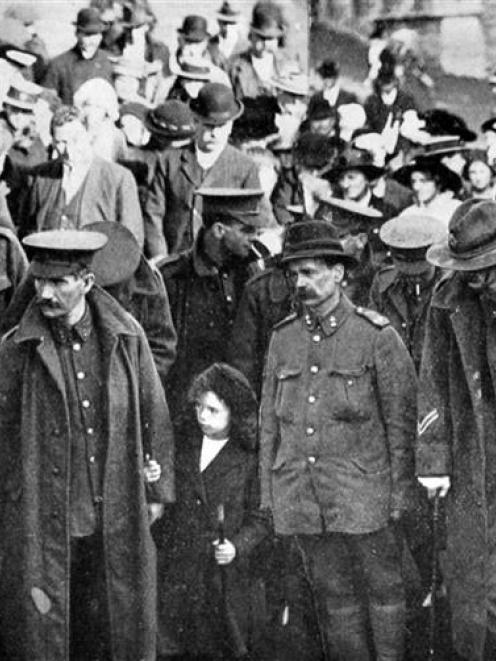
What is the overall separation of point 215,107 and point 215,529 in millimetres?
1809

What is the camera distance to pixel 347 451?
17.6 feet

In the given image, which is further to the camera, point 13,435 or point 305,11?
point 305,11

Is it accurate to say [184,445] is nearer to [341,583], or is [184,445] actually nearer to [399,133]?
[341,583]

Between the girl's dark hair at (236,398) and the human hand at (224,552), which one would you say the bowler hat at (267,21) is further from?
the human hand at (224,552)

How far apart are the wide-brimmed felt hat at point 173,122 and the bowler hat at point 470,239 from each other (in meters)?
1.44

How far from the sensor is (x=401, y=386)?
211 inches

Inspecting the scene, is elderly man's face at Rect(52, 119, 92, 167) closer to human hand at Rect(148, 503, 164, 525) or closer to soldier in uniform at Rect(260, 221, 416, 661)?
soldier in uniform at Rect(260, 221, 416, 661)

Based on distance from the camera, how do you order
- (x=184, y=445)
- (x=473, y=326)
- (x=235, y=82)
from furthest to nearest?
1. (x=235, y=82)
2. (x=184, y=445)
3. (x=473, y=326)

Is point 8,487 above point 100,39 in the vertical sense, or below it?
below

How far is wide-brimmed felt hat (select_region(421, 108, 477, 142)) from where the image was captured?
6.14 meters

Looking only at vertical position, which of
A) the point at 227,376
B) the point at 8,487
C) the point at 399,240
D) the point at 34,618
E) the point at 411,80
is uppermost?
the point at 411,80

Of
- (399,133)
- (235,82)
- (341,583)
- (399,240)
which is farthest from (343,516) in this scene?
(235,82)

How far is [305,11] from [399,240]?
3.73 feet

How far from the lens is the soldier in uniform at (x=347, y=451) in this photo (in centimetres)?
534
